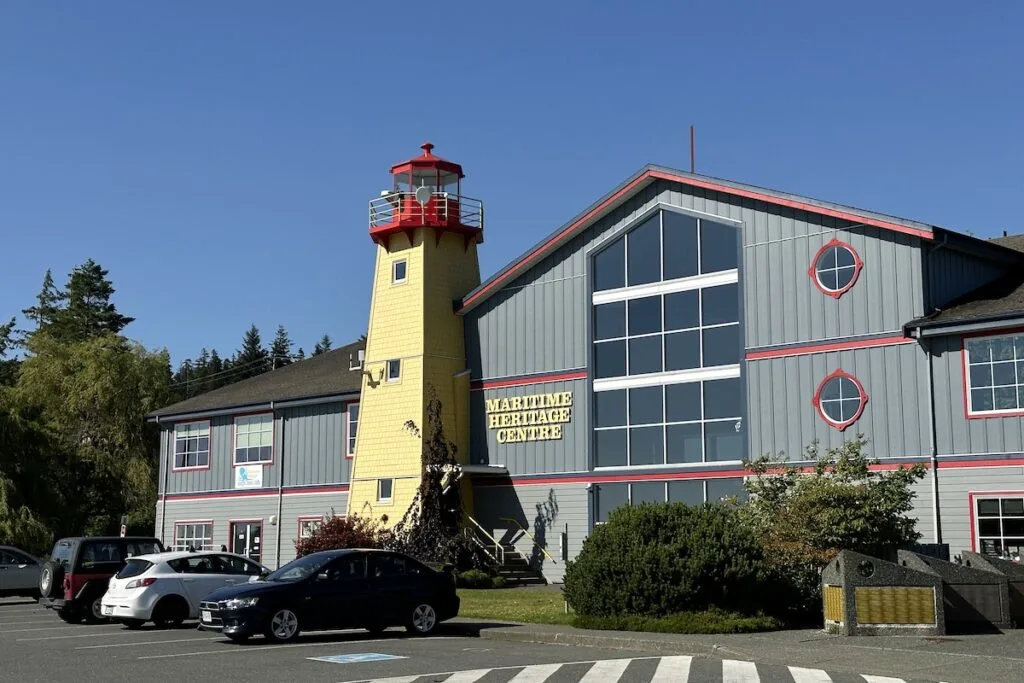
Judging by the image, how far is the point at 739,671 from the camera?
14.1 meters

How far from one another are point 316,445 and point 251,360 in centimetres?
10011

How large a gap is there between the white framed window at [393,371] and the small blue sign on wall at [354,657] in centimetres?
1811

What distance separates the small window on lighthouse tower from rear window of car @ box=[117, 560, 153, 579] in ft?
44.6

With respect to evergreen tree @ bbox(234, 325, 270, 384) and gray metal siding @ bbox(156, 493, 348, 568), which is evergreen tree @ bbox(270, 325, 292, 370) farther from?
gray metal siding @ bbox(156, 493, 348, 568)

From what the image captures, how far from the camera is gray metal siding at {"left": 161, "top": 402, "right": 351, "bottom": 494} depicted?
121ft

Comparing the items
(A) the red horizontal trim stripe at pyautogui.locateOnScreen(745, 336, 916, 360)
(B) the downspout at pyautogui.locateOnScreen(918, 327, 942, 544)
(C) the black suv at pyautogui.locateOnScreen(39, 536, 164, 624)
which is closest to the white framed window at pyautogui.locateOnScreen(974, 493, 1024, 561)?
(B) the downspout at pyautogui.locateOnScreen(918, 327, 942, 544)


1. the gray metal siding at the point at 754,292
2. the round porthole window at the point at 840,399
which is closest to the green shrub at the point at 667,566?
the round porthole window at the point at 840,399

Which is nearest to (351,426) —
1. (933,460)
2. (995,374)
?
(933,460)

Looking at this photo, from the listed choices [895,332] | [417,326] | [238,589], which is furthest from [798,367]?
[238,589]

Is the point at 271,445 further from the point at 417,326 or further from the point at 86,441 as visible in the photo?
the point at 86,441

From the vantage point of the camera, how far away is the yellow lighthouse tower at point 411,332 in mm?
33625

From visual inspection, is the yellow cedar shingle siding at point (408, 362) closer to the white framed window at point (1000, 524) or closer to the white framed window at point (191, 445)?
the white framed window at point (191, 445)

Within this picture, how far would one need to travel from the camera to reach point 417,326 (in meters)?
33.9

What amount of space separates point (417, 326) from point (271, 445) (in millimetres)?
8037
